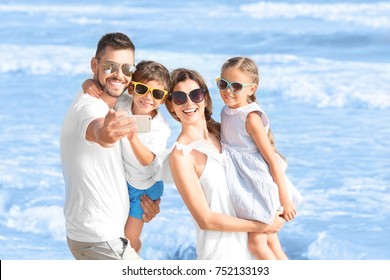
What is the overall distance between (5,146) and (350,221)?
22.3 ft

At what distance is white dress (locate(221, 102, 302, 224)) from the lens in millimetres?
4570

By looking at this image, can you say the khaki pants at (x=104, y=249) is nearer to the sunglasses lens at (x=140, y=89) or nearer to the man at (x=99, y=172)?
the man at (x=99, y=172)

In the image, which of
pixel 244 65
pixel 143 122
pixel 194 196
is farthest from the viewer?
pixel 244 65

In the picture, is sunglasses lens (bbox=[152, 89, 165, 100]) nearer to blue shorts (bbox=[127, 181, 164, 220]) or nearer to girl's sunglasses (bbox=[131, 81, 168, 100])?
girl's sunglasses (bbox=[131, 81, 168, 100])

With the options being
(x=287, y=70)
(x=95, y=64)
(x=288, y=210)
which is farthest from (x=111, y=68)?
(x=287, y=70)

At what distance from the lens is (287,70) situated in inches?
830

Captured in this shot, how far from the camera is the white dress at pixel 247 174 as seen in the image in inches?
180

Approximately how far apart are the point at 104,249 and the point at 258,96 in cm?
1530

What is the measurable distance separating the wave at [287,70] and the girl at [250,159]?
1415 centimetres

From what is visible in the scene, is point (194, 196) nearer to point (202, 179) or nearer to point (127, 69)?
point (202, 179)

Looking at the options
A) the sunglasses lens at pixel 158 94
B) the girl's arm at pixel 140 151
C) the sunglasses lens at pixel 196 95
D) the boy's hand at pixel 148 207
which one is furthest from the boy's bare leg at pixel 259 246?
the sunglasses lens at pixel 158 94

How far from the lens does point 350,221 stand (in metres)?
12.2

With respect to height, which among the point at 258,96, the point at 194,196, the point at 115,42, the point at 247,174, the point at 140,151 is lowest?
the point at 194,196
